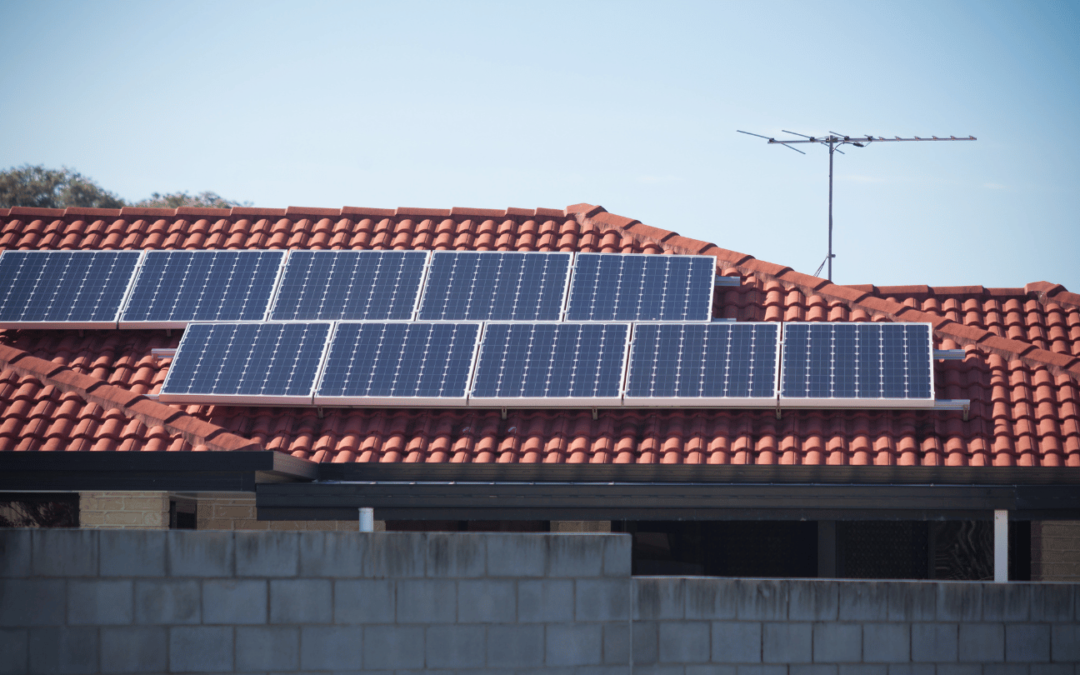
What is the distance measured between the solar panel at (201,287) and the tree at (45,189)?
38076 mm

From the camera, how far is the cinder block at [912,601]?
8.84 meters

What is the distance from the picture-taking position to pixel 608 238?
17.6 metres

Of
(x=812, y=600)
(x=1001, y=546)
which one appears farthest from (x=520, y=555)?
(x=1001, y=546)

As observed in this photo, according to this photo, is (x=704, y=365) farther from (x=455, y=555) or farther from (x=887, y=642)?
(x=455, y=555)

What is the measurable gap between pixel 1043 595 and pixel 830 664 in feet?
6.31

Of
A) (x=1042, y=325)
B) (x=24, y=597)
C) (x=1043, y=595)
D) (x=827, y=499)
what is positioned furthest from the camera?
(x=1042, y=325)

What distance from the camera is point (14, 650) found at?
788 centimetres

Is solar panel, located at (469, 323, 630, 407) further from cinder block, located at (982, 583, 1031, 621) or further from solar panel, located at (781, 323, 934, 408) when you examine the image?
cinder block, located at (982, 583, 1031, 621)

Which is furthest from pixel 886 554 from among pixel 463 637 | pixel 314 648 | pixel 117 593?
pixel 117 593

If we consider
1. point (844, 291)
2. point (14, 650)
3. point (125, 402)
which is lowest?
point (14, 650)

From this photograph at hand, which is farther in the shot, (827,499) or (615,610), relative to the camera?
(827,499)

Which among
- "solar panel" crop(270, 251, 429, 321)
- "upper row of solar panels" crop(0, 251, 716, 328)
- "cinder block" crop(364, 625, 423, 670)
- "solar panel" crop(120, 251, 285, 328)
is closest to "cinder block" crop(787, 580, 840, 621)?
"cinder block" crop(364, 625, 423, 670)

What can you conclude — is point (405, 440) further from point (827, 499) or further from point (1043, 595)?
point (1043, 595)

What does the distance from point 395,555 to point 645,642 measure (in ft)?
6.93
